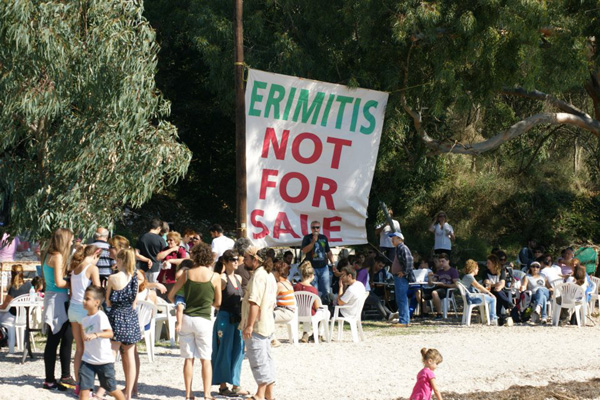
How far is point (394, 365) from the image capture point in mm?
10906

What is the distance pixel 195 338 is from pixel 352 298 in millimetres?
4378

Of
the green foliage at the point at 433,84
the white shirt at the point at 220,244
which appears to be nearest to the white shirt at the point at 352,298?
the white shirt at the point at 220,244

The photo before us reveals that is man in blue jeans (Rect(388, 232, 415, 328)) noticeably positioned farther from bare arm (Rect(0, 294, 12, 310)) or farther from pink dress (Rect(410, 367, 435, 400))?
bare arm (Rect(0, 294, 12, 310))

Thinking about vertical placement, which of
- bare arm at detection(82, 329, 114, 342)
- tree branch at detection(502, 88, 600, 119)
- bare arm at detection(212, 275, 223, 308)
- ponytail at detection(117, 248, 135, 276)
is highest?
tree branch at detection(502, 88, 600, 119)

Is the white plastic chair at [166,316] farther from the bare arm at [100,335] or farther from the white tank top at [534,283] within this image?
the white tank top at [534,283]

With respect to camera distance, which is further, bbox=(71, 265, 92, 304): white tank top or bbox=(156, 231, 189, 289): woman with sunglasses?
bbox=(156, 231, 189, 289): woman with sunglasses

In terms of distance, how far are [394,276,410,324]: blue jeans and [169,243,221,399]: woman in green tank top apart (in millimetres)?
6259

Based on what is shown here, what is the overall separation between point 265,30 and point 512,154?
26.3 ft

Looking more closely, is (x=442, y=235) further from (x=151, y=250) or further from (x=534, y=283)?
(x=151, y=250)

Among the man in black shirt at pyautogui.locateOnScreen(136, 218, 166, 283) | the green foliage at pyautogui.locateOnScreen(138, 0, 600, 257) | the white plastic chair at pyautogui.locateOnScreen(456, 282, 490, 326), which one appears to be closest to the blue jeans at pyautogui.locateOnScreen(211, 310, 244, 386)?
the man in black shirt at pyautogui.locateOnScreen(136, 218, 166, 283)

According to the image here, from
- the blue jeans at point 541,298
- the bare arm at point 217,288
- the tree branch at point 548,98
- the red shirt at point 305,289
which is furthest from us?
the tree branch at point 548,98

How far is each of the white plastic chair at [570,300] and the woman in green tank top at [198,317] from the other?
8202 mm

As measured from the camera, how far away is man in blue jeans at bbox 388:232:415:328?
554 inches

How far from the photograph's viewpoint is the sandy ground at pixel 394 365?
9352mm
